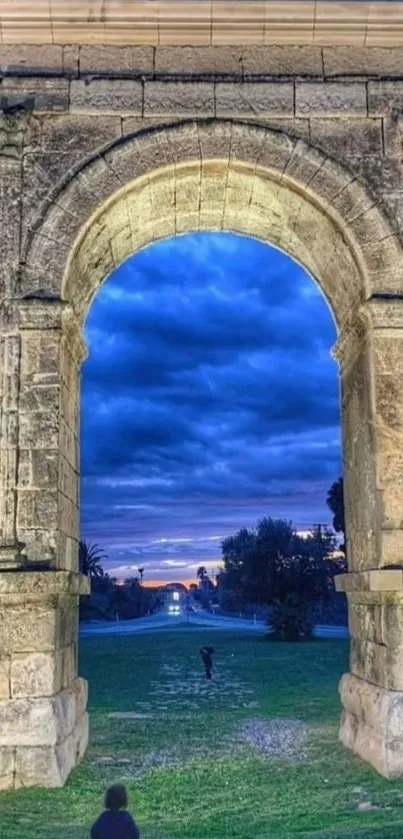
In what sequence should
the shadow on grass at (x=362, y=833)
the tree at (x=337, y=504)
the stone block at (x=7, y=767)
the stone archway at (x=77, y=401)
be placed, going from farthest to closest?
the tree at (x=337, y=504) < the stone archway at (x=77, y=401) < the stone block at (x=7, y=767) < the shadow on grass at (x=362, y=833)

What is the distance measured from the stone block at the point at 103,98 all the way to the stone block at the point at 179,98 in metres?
0.10

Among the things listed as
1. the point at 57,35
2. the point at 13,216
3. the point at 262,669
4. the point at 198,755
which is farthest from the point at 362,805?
the point at 262,669

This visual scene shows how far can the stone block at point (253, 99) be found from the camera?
26.9 ft

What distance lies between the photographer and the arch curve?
7902 millimetres

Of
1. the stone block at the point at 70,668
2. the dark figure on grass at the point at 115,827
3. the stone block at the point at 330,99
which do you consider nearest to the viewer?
the dark figure on grass at the point at 115,827

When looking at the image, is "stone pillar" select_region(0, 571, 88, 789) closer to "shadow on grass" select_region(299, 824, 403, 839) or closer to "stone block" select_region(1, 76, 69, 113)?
"shadow on grass" select_region(299, 824, 403, 839)

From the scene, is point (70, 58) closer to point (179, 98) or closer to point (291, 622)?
point (179, 98)

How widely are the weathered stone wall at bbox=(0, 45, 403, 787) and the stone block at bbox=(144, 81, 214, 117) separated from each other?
0.01 meters

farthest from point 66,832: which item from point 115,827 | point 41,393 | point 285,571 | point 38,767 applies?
point 285,571

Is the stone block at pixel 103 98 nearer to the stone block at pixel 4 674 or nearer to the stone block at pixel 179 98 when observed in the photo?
the stone block at pixel 179 98

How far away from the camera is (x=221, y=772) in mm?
7789

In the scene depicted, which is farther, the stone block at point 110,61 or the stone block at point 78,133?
the stone block at point 110,61

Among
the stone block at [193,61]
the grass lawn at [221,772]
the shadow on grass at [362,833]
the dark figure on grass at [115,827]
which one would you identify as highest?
the stone block at [193,61]

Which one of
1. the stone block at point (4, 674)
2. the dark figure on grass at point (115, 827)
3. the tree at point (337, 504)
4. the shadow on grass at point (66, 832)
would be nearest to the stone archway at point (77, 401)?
the stone block at point (4, 674)
